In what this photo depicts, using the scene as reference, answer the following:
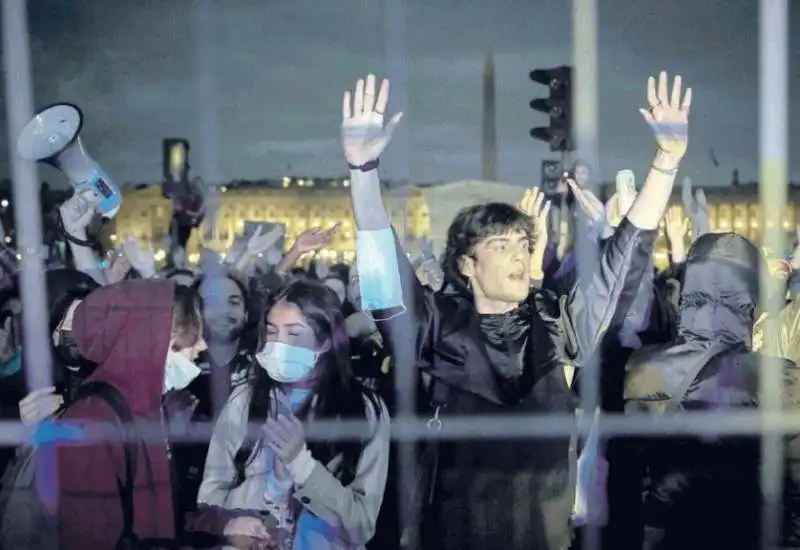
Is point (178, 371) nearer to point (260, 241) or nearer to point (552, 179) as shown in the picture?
point (260, 241)

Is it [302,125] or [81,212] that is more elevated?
[302,125]

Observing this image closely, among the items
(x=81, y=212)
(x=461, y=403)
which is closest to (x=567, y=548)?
(x=461, y=403)

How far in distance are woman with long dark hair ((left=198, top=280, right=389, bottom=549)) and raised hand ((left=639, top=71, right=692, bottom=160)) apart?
2.85ft

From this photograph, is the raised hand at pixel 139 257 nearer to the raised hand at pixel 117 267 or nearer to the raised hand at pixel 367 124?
the raised hand at pixel 117 267

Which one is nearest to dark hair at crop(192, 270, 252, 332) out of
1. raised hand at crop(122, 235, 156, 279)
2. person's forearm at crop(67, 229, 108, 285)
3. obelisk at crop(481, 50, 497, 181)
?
raised hand at crop(122, 235, 156, 279)

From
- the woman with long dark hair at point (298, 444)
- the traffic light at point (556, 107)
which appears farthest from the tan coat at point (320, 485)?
the traffic light at point (556, 107)

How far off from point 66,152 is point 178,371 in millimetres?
584

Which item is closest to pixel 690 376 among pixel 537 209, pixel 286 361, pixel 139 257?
pixel 537 209

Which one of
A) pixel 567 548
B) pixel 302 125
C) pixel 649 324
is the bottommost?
pixel 567 548

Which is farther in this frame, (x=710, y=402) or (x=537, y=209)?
(x=710, y=402)

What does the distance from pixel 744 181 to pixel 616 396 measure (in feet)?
1.95

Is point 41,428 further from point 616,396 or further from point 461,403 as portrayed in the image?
point 616,396

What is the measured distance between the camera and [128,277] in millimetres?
3129

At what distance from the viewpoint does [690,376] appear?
318 cm
